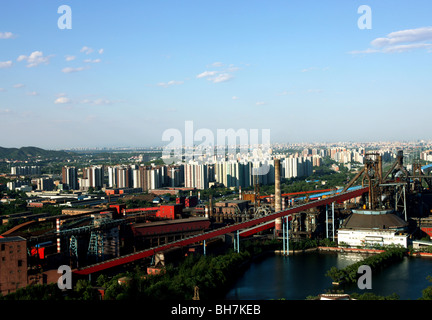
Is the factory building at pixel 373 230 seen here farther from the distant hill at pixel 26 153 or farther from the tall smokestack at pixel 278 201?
the distant hill at pixel 26 153

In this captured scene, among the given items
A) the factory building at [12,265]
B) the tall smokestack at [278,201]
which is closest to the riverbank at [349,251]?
the tall smokestack at [278,201]

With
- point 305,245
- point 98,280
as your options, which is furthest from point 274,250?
point 98,280

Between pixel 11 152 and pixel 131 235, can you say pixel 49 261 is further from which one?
pixel 11 152

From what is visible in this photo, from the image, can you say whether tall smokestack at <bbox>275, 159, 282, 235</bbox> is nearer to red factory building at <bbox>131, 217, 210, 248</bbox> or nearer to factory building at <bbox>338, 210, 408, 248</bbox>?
factory building at <bbox>338, 210, 408, 248</bbox>

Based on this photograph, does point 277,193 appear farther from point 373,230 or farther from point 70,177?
point 70,177

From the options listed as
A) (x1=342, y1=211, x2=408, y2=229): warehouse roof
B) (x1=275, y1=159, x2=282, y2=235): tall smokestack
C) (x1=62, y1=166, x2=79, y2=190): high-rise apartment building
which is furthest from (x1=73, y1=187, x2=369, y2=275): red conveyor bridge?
(x1=62, y1=166, x2=79, y2=190): high-rise apartment building
